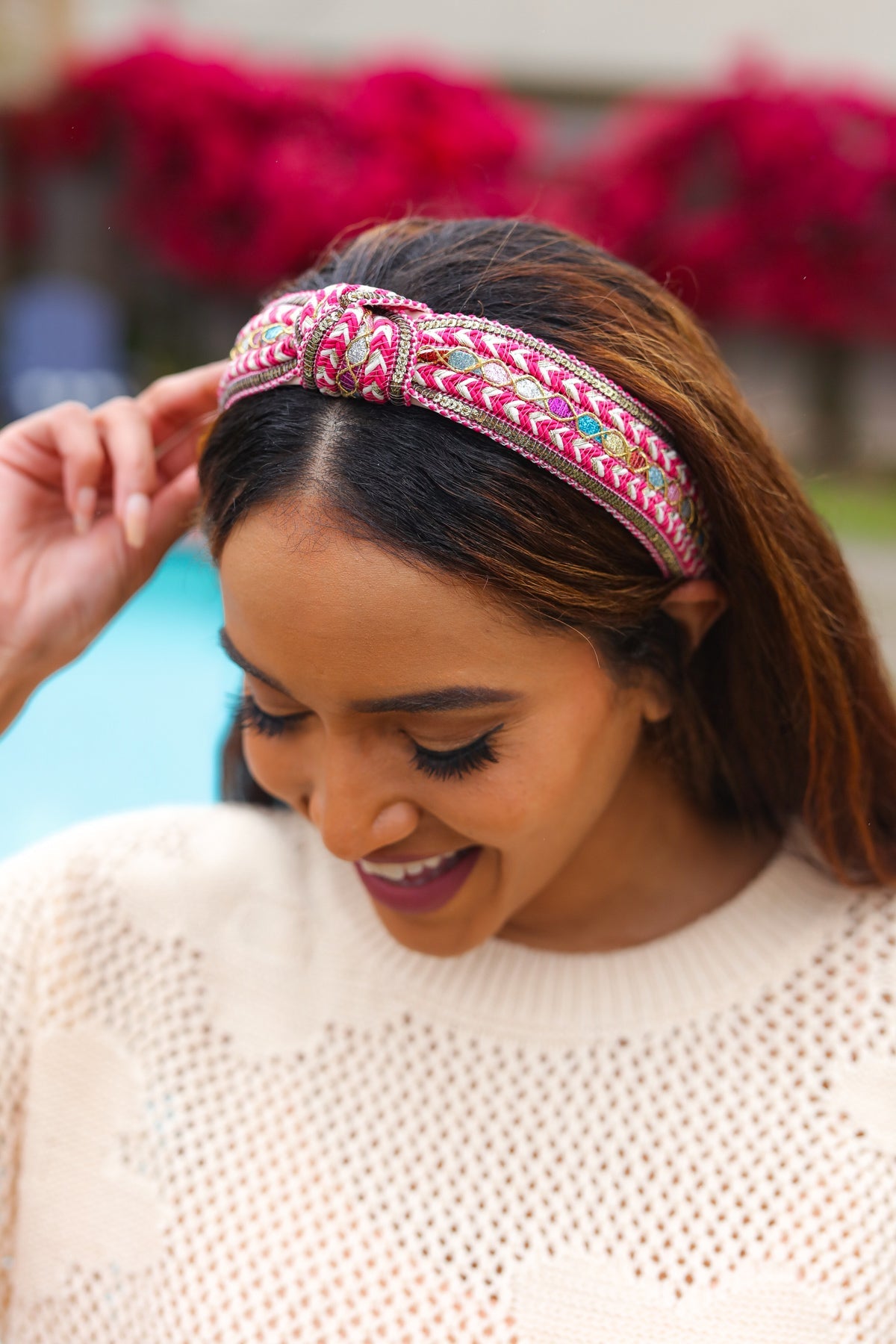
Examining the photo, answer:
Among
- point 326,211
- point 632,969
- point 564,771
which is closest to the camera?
point 564,771

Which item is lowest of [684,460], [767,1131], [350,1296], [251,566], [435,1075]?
[350,1296]

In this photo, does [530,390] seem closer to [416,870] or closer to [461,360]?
[461,360]

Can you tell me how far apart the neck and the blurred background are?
1.85 meters

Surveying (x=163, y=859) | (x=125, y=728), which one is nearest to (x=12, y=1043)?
(x=163, y=859)

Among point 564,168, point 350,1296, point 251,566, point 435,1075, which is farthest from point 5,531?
point 564,168

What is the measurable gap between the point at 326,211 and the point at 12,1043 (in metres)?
3.01

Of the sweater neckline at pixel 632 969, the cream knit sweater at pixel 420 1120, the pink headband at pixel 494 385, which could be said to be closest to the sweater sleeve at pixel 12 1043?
the cream knit sweater at pixel 420 1120

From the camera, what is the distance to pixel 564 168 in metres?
4.42

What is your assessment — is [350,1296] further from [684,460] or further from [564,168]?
[564,168]

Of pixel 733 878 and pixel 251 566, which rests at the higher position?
pixel 251 566

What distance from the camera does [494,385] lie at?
3.38 ft

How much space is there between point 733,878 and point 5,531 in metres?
0.94

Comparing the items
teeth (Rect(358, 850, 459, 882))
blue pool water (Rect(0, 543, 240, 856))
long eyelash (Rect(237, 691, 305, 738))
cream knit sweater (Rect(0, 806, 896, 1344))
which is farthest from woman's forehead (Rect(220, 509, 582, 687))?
blue pool water (Rect(0, 543, 240, 856))

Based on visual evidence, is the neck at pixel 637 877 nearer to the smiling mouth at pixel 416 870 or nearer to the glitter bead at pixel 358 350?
the smiling mouth at pixel 416 870
